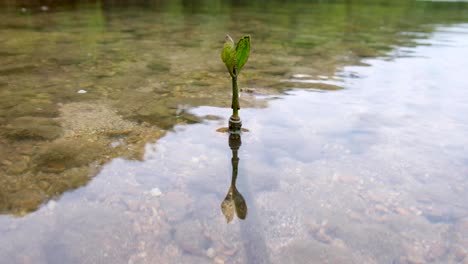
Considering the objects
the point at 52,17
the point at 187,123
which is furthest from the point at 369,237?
the point at 52,17

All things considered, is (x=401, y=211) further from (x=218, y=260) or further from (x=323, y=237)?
(x=218, y=260)

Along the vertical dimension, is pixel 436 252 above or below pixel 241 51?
below

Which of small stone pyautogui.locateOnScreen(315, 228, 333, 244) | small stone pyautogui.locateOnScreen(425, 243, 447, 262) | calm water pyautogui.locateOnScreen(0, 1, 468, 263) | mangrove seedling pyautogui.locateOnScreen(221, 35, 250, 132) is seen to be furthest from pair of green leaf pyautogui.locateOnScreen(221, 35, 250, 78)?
small stone pyautogui.locateOnScreen(425, 243, 447, 262)

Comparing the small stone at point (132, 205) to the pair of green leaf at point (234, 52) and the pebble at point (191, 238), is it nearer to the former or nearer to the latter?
the pebble at point (191, 238)

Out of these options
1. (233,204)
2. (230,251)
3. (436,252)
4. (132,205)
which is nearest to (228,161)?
A: (233,204)

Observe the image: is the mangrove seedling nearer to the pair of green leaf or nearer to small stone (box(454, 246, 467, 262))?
the pair of green leaf

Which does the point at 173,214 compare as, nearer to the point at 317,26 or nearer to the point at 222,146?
the point at 222,146
